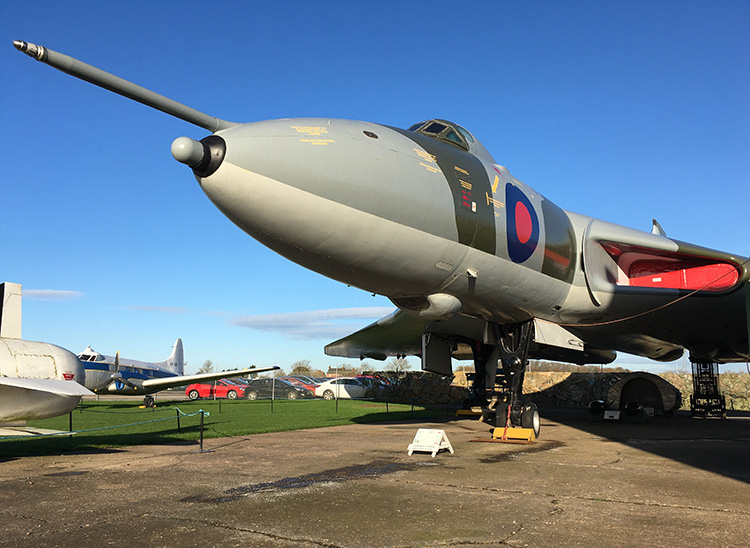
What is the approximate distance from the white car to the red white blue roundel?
25144mm

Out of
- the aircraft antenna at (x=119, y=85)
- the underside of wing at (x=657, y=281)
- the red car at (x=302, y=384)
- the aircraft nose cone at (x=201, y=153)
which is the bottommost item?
the red car at (x=302, y=384)

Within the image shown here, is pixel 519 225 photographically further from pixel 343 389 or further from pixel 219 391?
pixel 219 391

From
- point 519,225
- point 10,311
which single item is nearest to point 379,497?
point 519,225

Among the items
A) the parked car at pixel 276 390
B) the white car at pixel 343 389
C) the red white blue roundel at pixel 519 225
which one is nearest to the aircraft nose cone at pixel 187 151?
the red white blue roundel at pixel 519 225

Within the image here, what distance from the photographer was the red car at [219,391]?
3694 cm

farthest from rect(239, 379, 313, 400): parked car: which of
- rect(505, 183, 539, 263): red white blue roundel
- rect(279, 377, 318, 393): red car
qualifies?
rect(505, 183, 539, 263): red white blue roundel

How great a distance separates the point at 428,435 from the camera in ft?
30.2

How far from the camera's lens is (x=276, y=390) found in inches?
1432

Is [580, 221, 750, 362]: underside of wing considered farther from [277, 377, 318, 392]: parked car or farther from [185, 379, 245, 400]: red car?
[185, 379, 245, 400]: red car

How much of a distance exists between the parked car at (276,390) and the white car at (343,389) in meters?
2.23

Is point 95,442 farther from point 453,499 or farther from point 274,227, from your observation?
point 453,499

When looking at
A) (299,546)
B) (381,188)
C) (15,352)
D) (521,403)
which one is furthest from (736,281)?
(15,352)

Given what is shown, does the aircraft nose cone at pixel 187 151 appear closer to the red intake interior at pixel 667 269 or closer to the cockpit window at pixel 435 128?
the cockpit window at pixel 435 128

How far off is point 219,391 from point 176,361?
10256mm
